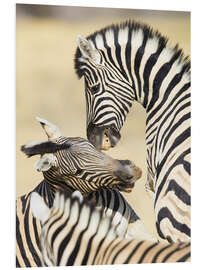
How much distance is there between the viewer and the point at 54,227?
3471 mm

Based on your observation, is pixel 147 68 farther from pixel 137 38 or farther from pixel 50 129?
pixel 50 129

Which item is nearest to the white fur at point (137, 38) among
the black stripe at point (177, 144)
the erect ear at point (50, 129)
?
the black stripe at point (177, 144)

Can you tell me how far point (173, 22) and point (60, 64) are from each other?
41.9 inches

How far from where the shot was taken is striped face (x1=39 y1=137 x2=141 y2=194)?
4391mm

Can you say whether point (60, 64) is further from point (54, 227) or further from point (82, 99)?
point (54, 227)

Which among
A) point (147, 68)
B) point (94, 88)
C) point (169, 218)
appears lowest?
point (169, 218)

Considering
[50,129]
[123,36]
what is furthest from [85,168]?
[123,36]

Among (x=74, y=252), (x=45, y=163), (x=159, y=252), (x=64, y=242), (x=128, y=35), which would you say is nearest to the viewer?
(x=64, y=242)

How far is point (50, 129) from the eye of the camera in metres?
4.36

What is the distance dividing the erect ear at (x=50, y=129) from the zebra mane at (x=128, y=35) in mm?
488

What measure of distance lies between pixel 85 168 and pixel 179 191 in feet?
2.85

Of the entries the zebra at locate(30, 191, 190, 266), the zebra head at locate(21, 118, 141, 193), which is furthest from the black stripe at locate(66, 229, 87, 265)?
the zebra head at locate(21, 118, 141, 193)

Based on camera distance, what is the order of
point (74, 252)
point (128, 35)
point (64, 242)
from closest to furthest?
point (64, 242) < point (74, 252) < point (128, 35)
